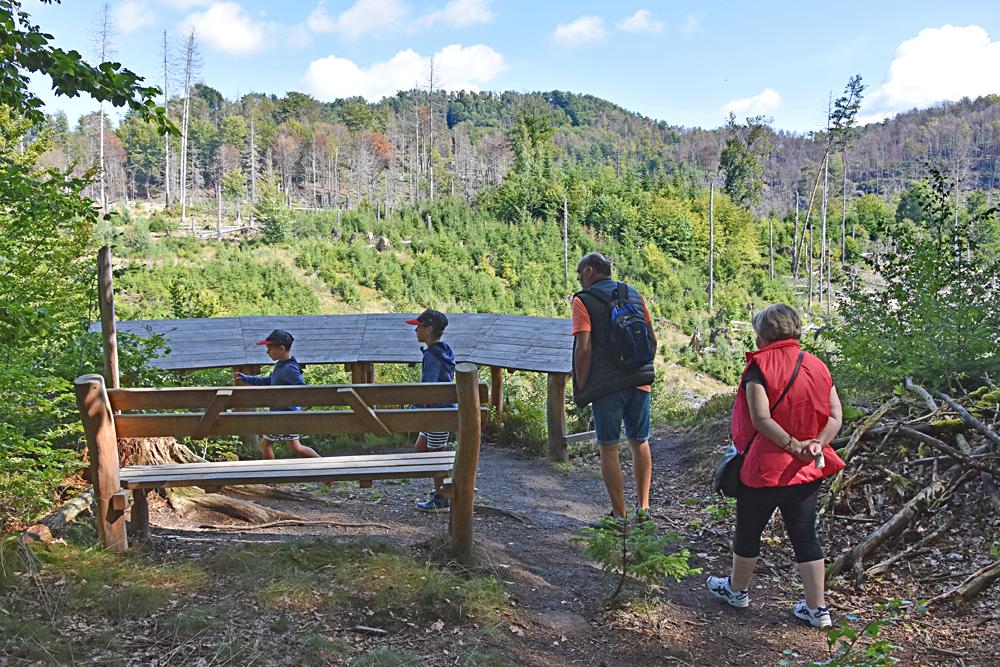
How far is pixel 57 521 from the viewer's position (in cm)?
363

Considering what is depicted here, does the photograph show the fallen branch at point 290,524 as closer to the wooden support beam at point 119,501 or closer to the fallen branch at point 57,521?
the fallen branch at point 57,521

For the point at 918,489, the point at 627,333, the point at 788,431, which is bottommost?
the point at 918,489

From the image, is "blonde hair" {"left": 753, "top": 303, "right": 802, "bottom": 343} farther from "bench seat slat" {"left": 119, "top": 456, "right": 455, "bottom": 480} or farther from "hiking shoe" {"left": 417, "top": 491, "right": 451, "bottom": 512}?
"hiking shoe" {"left": 417, "top": 491, "right": 451, "bottom": 512}

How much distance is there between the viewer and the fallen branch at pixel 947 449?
4.24 metres

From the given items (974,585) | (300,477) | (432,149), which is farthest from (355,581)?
(432,149)

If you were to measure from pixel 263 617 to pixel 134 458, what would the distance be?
1890 mm

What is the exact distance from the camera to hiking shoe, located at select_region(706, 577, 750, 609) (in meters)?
3.70

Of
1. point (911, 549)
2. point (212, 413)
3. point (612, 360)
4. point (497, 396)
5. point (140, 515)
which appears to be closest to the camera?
point (212, 413)

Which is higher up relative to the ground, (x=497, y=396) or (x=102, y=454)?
(x=102, y=454)

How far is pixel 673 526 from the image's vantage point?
5254mm

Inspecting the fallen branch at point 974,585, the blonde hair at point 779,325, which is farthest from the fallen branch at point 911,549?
the blonde hair at point 779,325

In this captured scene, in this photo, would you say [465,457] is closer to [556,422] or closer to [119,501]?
[119,501]

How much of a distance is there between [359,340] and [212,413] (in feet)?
16.7

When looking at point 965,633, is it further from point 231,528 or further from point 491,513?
point 231,528
